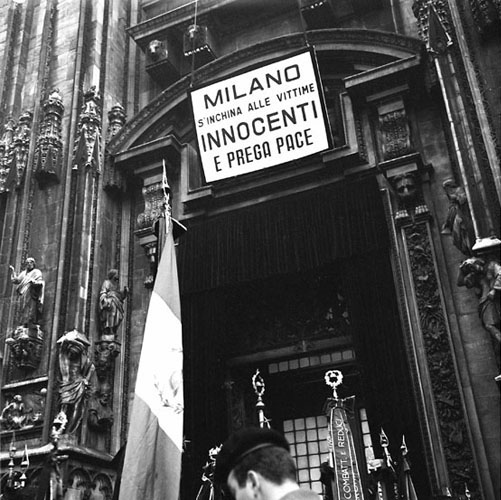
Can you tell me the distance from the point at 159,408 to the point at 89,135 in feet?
33.4

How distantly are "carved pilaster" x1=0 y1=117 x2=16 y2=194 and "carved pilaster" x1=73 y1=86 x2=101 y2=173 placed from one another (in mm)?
2118

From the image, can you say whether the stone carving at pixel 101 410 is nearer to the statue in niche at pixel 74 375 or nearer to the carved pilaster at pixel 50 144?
the statue in niche at pixel 74 375

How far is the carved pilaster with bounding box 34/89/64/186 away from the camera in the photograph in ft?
55.0

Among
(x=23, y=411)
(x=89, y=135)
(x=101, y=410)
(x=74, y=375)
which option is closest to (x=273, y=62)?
(x=89, y=135)

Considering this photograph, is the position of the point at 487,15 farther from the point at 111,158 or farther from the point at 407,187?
the point at 111,158

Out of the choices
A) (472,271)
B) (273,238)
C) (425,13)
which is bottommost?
(472,271)

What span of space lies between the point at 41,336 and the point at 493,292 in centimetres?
958

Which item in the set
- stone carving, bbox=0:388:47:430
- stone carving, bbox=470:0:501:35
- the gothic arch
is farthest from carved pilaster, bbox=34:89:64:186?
stone carving, bbox=470:0:501:35

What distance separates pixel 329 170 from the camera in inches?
583

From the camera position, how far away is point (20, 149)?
1758 cm

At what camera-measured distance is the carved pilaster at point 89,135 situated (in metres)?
16.6

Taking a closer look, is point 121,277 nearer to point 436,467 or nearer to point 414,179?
point 414,179

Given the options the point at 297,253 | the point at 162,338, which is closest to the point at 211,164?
the point at 297,253

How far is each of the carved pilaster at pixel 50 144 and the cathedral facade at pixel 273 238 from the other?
64mm
